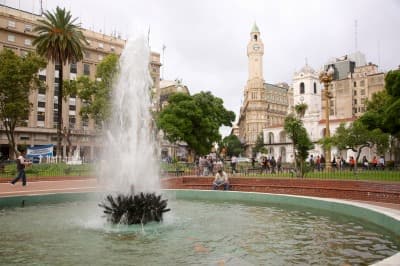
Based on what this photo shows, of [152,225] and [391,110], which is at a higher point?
[391,110]

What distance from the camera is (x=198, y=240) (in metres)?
8.04

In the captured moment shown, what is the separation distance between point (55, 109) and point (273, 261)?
196 feet

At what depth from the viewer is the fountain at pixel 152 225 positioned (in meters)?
6.78

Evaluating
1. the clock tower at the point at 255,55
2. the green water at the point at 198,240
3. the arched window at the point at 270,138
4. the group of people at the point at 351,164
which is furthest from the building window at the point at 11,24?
the clock tower at the point at 255,55

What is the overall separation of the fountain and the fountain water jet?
0.03 metres

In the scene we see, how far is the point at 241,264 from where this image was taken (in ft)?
20.5

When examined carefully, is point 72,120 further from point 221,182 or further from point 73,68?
point 221,182

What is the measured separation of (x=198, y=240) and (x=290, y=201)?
7.06 meters

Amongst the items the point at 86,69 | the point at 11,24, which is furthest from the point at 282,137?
the point at 11,24

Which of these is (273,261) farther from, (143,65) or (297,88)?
(297,88)

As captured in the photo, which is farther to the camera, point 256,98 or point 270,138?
point 256,98

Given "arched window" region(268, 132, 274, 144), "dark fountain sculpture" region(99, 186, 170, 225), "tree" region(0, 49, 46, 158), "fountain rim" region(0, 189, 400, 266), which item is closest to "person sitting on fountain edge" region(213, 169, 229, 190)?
"fountain rim" region(0, 189, 400, 266)

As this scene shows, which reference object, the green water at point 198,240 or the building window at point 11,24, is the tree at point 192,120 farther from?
the green water at point 198,240

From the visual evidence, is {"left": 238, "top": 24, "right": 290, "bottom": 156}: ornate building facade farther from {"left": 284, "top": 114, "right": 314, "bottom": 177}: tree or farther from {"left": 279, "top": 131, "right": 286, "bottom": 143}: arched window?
{"left": 284, "top": 114, "right": 314, "bottom": 177}: tree
